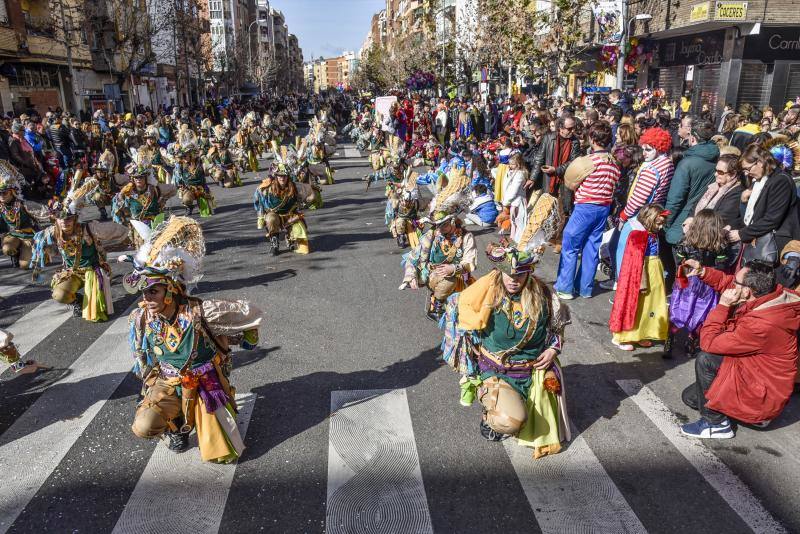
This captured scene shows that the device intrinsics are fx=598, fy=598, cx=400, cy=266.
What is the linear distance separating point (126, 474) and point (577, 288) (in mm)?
5537

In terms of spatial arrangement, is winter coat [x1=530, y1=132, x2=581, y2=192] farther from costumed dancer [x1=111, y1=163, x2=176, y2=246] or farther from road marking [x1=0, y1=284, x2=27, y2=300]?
road marking [x1=0, y1=284, x2=27, y2=300]

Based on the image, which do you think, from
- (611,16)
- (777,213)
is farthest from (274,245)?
(611,16)

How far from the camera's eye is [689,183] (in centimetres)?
651

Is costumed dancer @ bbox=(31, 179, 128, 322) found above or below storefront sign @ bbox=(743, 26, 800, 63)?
below

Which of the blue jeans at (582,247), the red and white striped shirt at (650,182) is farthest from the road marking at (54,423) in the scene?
the red and white striped shirt at (650,182)

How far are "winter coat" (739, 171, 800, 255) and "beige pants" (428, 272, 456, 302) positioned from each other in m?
2.86

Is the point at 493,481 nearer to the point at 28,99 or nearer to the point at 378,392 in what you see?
the point at 378,392

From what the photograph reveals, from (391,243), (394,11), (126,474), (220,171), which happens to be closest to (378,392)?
(126,474)

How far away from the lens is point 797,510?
370 cm

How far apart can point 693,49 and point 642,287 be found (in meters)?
22.1

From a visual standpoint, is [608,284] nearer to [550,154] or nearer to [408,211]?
[550,154]

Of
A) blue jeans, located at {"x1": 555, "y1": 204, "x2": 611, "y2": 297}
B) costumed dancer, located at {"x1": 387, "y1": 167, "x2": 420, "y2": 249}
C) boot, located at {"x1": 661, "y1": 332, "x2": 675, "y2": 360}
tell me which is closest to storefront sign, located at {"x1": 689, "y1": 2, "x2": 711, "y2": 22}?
costumed dancer, located at {"x1": 387, "y1": 167, "x2": 420, "y2": 249}

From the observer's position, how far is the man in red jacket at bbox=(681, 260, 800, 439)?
4.09 m

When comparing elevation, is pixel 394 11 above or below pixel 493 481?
above
